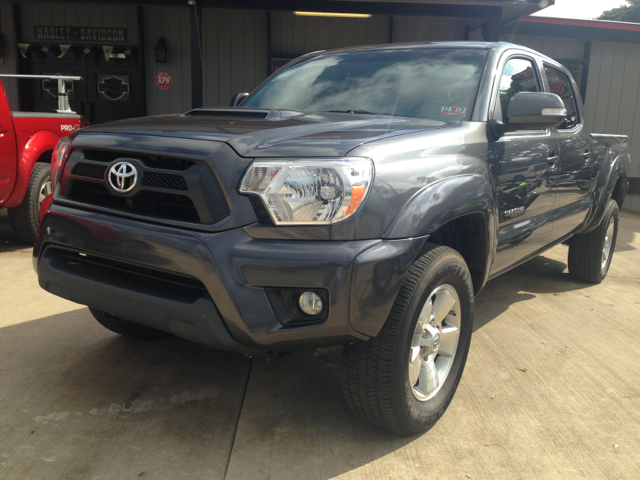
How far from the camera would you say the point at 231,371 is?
2885mm

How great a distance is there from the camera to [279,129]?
2.14m

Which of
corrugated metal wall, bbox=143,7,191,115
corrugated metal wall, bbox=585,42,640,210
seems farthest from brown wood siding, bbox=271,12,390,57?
corrugated metal wall, bbox=585,42,640,210

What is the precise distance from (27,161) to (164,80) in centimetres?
605

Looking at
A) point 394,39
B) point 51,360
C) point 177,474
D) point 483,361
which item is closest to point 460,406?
point 483,361

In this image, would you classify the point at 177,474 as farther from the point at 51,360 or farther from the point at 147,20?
the point at 147,20

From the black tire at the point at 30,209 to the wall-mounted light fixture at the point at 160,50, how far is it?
18.9 feet

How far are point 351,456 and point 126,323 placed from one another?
149cm

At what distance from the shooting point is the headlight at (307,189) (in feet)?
6.19

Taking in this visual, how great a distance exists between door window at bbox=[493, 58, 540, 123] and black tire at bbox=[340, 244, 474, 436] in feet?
3.57

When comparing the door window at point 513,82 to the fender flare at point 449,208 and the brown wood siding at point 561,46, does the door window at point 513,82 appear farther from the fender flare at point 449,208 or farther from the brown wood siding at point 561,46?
the brown wood siding at point 561,46

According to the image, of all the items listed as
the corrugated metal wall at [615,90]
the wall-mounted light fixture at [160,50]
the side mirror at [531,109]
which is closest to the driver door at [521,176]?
the side mirror at [531,109]

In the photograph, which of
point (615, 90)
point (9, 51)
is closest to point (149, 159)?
point (9, 51)

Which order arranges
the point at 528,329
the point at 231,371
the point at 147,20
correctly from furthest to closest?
the point at 147,20 < the point at 528,329 < the point at 231,371

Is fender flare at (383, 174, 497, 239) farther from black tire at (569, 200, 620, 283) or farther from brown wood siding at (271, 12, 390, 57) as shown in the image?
brown wood siding at (271, 12, 390, 57)
